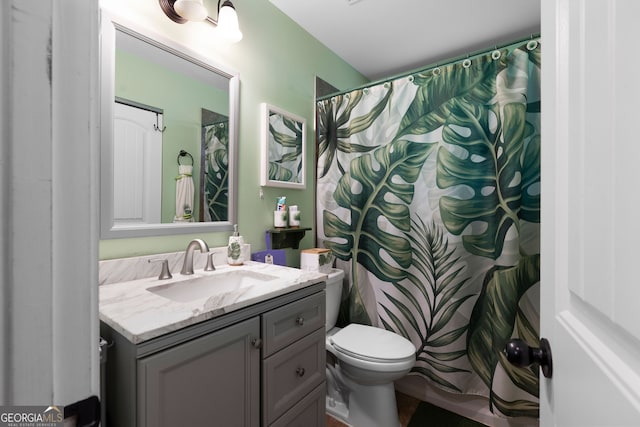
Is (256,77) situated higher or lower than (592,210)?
higher

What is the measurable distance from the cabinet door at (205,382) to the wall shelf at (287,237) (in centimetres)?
79

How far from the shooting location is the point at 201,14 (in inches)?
47.8

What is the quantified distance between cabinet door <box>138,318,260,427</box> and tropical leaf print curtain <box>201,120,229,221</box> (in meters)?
0.69

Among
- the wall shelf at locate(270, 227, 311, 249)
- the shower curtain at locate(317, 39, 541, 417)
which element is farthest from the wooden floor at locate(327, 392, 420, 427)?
the wall shelf at locate(270, 227, 311, 249)

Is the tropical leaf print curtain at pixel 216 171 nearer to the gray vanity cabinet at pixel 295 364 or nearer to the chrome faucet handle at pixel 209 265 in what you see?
the chrome faucet handle at pixel 209 265

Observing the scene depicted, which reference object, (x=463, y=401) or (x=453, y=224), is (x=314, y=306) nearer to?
(x=453, y=224)

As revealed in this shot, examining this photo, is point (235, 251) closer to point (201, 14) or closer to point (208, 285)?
point (208, 285)

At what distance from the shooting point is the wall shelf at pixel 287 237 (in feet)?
5.58

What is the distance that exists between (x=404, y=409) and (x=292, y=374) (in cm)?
100

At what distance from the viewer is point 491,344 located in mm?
1446

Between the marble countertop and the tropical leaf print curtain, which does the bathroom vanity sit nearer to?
the marble countertop

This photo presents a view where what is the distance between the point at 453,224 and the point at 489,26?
1388 millimetres

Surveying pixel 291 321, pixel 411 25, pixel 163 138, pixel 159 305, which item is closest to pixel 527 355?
pixel 291 321

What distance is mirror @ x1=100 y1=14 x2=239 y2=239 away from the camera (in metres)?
1.07
